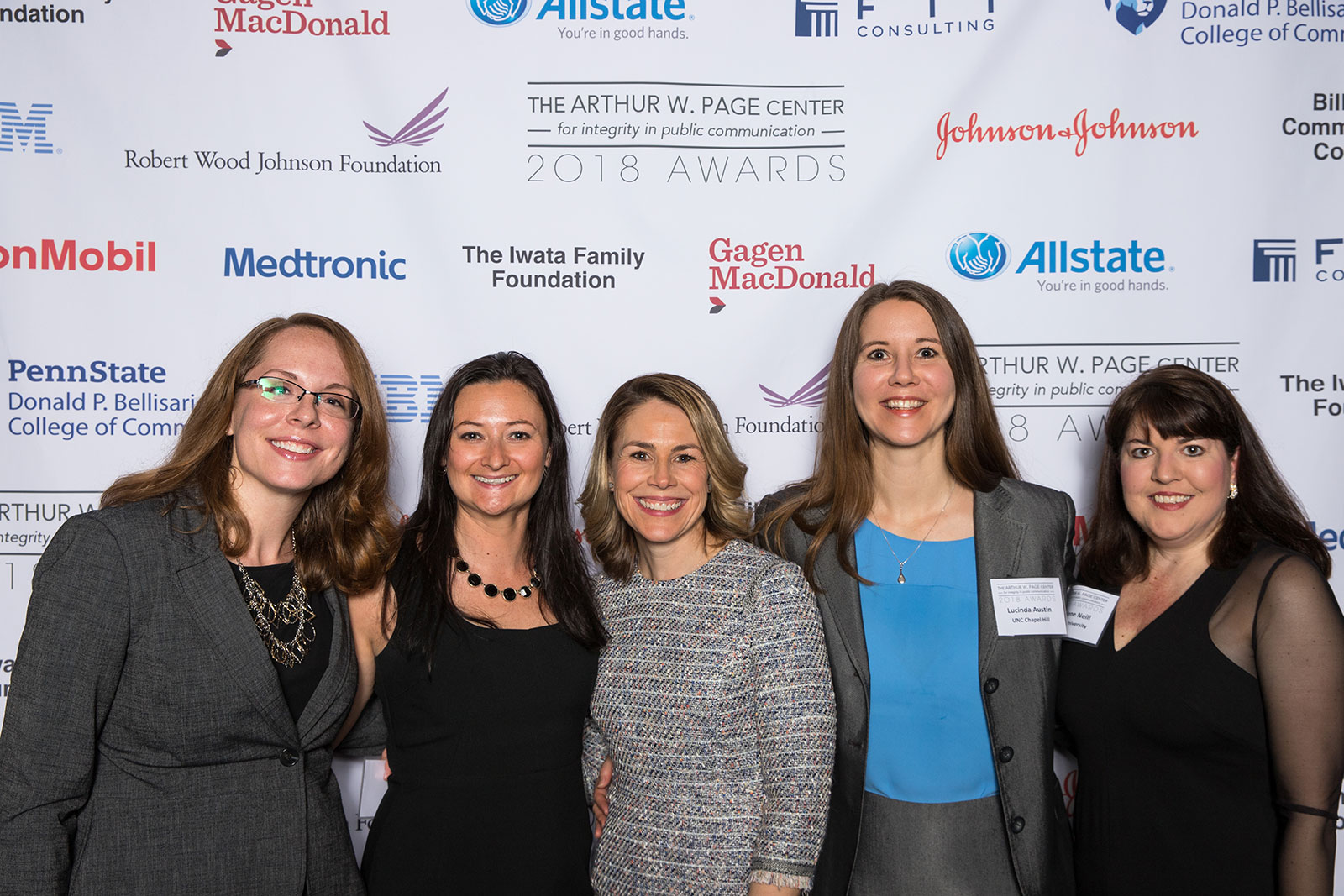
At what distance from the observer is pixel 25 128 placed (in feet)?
8.42

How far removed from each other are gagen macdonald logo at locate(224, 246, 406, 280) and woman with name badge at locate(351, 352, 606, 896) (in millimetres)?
743

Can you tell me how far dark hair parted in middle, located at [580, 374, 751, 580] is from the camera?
2.01 meters

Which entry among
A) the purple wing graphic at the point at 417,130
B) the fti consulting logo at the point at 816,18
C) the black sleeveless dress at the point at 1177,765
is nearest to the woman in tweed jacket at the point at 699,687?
the black sleeveless dress at the point at 1177,765

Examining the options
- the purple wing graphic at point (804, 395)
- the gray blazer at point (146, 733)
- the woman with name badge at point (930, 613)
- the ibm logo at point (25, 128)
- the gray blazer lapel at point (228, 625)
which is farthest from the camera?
the purple wing graphic at point (804, 395)

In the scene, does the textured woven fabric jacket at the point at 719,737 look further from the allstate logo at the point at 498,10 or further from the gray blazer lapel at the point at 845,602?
the allstate logo at the point at 498,10

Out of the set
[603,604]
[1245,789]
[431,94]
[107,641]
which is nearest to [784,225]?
[431,94]

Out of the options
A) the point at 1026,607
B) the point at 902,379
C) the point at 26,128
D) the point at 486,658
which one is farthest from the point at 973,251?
the point at 26,128

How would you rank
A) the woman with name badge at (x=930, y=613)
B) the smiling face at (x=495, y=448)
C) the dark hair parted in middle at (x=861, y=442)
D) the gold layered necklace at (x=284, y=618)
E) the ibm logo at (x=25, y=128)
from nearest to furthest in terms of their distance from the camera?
1. the gold layered necklace at (x=284, y=618)
2. the woman with name badge at (x=930, y=613)
3. the smiling face at (x=495, y=448)
4. the dark hair parted in middle at (x=861, y=442)
5. the ibm logo at (x=25, y=128)

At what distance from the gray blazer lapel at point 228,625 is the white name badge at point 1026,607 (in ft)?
5.04

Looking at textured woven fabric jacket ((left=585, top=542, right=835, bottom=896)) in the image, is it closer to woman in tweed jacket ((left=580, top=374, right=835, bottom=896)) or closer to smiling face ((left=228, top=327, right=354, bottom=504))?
woman in tweed jacket ((left=580, top=374, right=835, bottom=896))

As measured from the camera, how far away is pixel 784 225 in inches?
104

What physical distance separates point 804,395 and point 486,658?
4.30 feet

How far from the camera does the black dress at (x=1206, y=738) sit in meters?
1.75

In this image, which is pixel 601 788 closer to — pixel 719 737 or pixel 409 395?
pixel 719 737
